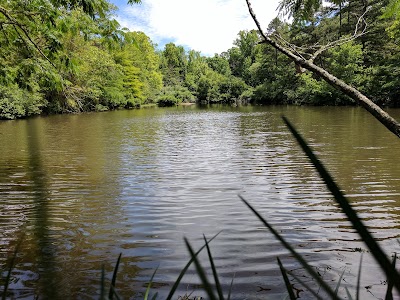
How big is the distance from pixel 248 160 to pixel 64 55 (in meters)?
6.35

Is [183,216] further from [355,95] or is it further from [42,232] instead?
[355,95]

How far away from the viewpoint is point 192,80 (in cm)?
8825

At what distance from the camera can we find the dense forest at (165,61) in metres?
4.46

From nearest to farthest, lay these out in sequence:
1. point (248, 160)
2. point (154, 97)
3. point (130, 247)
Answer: point (130, 247) < point (248, 160) < point (154, 97)

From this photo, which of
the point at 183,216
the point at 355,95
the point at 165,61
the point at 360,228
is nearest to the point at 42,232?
the point at 183,216

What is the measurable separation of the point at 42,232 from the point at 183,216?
1.95 m

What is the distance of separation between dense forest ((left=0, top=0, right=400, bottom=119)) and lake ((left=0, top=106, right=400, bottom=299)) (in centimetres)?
188

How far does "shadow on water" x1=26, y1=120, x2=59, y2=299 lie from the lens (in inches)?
92.9

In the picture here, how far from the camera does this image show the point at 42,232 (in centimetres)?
457

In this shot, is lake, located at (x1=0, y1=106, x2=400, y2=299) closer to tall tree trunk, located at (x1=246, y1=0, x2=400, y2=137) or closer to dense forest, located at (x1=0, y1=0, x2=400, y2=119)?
tall tree trunk, located at (x1=246, y1=0, x2=400, y2=137)

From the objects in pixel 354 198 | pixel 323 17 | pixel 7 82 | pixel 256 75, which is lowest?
pixel 354 198

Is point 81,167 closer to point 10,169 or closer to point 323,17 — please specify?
point 10,169

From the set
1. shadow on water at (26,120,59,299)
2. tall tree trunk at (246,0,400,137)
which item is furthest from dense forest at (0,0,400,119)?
shadow on water at (26,120,59,299)

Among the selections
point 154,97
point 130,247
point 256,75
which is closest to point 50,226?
point 130,247
